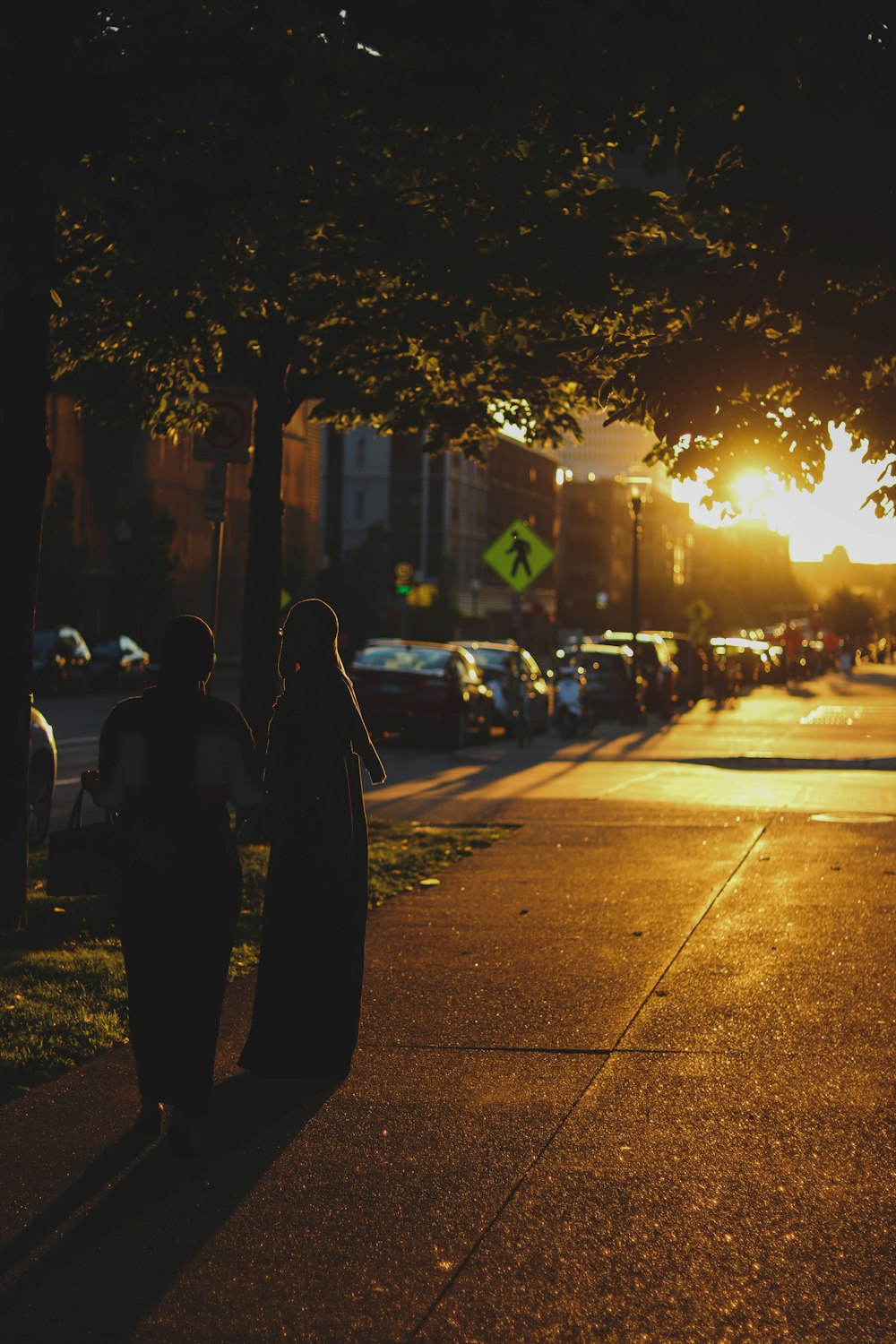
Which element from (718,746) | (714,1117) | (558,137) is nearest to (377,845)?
(558,137)

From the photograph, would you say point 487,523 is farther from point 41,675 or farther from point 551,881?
point 551,881

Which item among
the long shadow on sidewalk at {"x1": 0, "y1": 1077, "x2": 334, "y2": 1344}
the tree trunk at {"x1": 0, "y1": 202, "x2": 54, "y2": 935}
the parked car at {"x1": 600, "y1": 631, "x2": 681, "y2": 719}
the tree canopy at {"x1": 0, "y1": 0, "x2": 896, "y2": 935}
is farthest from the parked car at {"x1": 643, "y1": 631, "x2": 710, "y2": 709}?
the long shadow on sidewalk at {"x1": 0, "y1": 1077, "x2": 334, "y2": 1344}

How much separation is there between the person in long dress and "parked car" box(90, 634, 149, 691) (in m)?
42.1

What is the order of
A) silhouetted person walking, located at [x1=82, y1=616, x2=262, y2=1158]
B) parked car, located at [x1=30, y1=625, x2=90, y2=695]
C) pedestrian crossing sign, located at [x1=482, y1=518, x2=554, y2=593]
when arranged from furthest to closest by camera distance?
parked car, located at [x1=30, y1=625, x2=90, y2=695]
pedestrian crossing sign, located at [x1=482, y1=518, x2=554, y2=593]
silhouetted person walking, located at [x1=82, y1=616, x2=262, y2=1158]

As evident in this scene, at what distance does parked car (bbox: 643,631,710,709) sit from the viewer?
174 ft

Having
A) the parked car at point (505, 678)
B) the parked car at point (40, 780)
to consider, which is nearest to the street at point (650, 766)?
the parked car at point (505, 678)

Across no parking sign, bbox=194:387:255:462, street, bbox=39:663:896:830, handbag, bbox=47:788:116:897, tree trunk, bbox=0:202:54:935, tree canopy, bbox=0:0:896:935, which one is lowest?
street, bbox=39:663:896:830

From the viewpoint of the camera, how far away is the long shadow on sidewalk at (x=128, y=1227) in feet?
15.8

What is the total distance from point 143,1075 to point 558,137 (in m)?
4.50

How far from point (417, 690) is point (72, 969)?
64.3 ft

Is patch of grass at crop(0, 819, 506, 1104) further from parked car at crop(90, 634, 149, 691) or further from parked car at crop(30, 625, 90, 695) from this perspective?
parked car at crop(90, 634, 149, 691)

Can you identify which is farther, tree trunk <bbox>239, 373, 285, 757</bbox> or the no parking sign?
tree trunk <bbox>239, 373, 285, 757</bbox>

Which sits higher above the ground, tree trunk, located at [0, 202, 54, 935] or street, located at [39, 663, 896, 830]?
tree trunk, located at [0, 202, 54, 935]

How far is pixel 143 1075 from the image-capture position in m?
6.45
